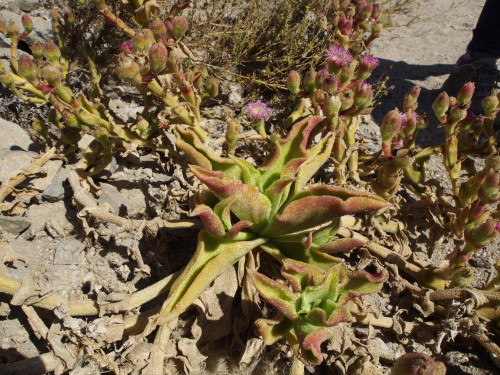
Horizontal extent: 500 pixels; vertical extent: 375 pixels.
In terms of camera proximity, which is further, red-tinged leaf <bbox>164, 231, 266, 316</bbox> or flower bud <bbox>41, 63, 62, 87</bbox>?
flower bud <bbox>41, 63, 62, 87</bbox>

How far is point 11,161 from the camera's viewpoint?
2055mm

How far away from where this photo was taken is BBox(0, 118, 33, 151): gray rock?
7.29 ft

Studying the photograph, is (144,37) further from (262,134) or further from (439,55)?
(439,55)

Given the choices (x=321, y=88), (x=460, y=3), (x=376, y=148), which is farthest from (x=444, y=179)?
(x=460, y=3)

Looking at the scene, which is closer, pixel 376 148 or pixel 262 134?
pixel 262 134

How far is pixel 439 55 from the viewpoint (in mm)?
3605

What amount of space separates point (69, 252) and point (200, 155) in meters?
0.88

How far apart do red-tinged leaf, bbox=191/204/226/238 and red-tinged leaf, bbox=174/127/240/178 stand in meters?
0.25

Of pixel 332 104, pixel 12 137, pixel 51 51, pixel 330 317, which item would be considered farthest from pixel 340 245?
pixel 12 137

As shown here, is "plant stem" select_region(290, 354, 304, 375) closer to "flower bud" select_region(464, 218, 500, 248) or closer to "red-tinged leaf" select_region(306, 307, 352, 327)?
"red-tinged leaf" select_region(306, 307, 352, 327)

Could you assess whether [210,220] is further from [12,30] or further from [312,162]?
[12,30]

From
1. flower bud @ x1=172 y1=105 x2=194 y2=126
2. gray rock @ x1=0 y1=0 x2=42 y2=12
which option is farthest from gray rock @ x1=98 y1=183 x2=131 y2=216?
gray rock @ x1=0 y1=0 x2=42 y2=12

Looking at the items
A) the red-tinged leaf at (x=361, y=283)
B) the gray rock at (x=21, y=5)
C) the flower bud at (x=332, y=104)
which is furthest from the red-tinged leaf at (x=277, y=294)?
the gray rock at (x=21, y=5)

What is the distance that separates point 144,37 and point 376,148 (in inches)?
61.8
